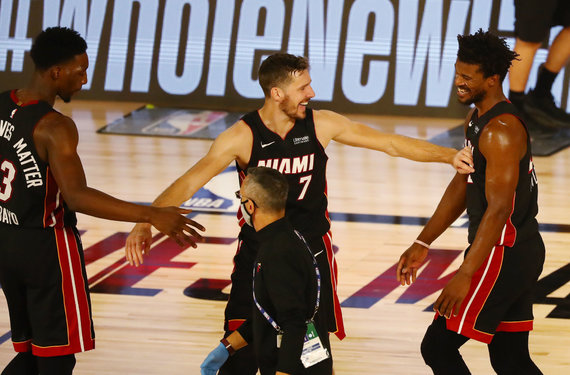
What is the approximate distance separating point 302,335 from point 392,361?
5.63 ft

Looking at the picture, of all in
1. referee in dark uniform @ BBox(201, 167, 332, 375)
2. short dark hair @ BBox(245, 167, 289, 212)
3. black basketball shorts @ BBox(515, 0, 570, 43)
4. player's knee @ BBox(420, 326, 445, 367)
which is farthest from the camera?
black basketball shorts @ BBox(515, 0, 570, 43)

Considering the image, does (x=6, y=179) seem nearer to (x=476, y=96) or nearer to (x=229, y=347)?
(x=229, y=347)

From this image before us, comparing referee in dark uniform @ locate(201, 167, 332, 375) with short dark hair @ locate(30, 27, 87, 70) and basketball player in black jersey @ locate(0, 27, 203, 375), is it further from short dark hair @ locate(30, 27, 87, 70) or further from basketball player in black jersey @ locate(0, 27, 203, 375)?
short dark hair @ locate(30, 27, 87, 70)

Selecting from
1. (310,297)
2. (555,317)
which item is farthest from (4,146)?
(555,317)

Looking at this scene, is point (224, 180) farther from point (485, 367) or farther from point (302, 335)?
point (302, 335)

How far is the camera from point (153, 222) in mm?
3871

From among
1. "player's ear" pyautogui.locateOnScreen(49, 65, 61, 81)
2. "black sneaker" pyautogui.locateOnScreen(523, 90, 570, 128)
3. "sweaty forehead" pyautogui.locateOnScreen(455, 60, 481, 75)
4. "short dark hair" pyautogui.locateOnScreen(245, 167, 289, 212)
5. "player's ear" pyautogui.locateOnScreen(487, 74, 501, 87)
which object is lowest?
"black sneaker" pyautogui.locateOnScreen(523, 90, 570, 128)

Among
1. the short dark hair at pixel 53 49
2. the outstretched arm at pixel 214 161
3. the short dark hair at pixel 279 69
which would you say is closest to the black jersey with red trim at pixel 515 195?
the short dark hair at pixel 279 69

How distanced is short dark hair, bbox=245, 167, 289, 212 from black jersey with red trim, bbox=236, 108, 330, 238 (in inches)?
24.5

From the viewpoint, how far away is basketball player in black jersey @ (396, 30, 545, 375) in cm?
374

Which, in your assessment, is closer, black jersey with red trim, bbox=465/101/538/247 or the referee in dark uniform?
the referee in dark uniform

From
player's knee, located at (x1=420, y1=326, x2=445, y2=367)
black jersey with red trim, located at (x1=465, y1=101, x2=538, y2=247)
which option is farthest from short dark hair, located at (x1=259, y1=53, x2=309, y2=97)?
player's knee, located at (x1=420, y1=326, x2=445, y2=367)

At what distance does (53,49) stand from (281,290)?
135cm

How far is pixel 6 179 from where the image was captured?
3.83m
